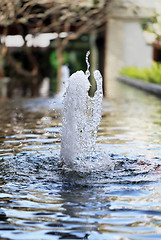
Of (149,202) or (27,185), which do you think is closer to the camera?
(149,202)

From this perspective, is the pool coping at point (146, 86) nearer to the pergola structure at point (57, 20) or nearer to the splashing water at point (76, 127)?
the pergola structure at point (57, 20)

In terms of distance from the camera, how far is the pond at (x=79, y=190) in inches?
183

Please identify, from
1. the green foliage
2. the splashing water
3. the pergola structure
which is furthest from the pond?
the pergola structure

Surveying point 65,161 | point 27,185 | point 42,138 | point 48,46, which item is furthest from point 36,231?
point 48,46

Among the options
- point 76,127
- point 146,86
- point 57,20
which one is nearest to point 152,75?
point 146,86

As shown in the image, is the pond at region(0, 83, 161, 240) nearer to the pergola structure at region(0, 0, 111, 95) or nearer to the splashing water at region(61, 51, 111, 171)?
the splashing water at region(61, 51, 111, 171)

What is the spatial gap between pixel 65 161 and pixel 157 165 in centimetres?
109

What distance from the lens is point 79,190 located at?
594 centimetres

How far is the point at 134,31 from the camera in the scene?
3947cm

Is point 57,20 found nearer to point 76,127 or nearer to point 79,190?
point 76,127

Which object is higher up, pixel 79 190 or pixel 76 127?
pixel 76 127

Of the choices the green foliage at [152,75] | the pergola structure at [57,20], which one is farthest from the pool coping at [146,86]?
the pergola structure at [57,20]

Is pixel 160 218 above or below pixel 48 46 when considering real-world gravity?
below

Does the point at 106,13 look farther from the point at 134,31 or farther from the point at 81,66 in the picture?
the point at 81,66
